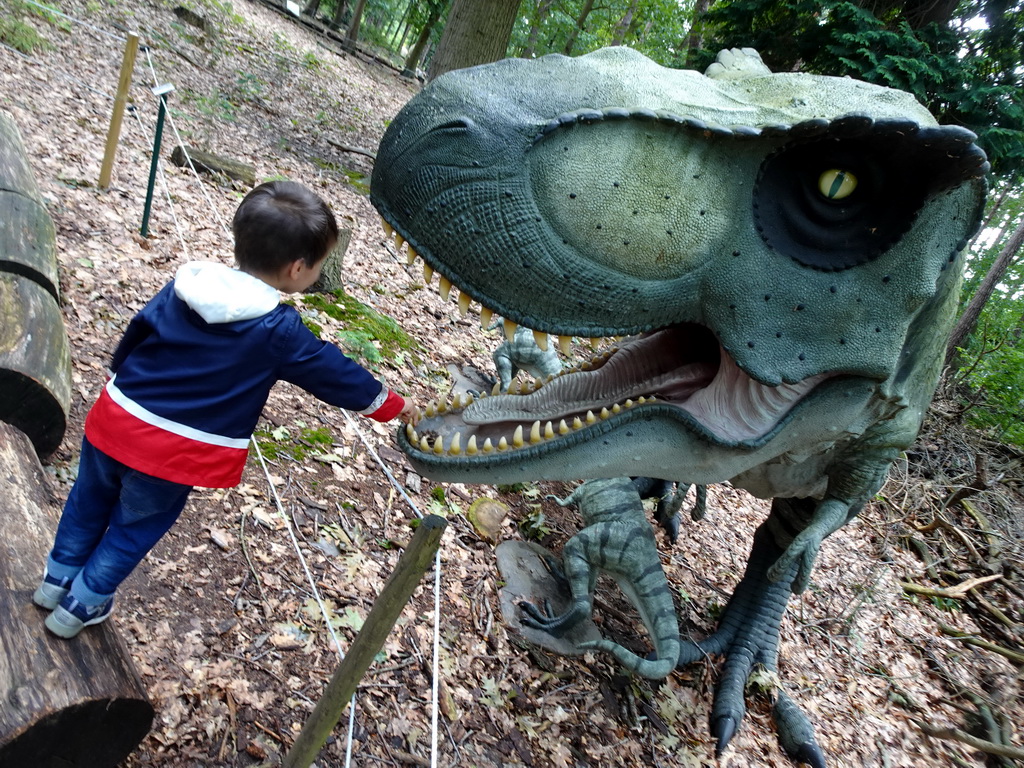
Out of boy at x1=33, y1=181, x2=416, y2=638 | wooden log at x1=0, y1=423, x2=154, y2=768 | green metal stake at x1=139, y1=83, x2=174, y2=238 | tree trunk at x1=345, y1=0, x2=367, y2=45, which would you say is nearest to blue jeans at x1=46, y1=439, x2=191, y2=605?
boy at x1=33, y1=181, x2=416, y2=638

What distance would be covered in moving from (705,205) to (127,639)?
231 cm

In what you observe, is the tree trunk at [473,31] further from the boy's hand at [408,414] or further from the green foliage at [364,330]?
the boy's hand at [408,414]

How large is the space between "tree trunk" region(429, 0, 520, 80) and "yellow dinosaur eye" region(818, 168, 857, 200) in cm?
707

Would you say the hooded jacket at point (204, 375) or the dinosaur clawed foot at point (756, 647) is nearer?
the hooded jacket at point (204, 375)

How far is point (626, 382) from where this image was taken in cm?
216

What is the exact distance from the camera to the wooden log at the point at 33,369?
254 centimetres

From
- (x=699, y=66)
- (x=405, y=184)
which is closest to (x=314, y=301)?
(x=405, y=184)

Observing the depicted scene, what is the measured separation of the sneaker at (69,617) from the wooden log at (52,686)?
25mm

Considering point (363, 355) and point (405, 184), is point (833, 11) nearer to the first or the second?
point (363, 355)

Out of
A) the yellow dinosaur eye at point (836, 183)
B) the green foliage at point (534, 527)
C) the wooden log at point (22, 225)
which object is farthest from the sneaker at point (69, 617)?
the green foliage at point (534, 527)

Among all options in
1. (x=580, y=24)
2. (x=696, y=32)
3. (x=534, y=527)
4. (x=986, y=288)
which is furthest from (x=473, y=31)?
(x=580, y=24)

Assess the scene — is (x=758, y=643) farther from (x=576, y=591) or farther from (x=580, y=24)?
(x=580, y=24)

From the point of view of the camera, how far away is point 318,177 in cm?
773

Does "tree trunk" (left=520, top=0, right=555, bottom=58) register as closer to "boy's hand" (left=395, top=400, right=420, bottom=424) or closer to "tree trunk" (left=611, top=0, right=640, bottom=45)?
"tree trunk" (left=611, top=0, right=640, bottom=45)
